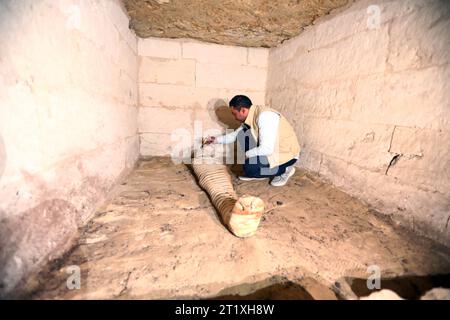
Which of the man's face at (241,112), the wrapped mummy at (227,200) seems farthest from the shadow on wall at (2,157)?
the man's face at (241,112)

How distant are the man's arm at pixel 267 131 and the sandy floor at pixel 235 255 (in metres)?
Result: 0.62

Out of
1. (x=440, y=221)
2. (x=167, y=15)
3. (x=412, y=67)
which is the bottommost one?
(x=440, y=221)

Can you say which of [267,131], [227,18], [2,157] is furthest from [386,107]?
[2,157]

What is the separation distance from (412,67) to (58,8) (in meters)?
2.41

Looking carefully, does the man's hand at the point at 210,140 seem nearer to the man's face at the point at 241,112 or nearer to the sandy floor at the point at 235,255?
the man's face at the point at 241,112


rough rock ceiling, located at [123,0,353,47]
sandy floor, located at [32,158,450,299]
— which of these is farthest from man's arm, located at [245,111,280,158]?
rough rock ceiling, located at [123,0,353,47]

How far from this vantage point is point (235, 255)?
1422 mm

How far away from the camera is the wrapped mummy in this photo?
1.48 meters

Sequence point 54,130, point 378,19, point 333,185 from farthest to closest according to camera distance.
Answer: point 333,185 < point 378,19 < point 54,130

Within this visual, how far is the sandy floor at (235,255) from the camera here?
117 cm
